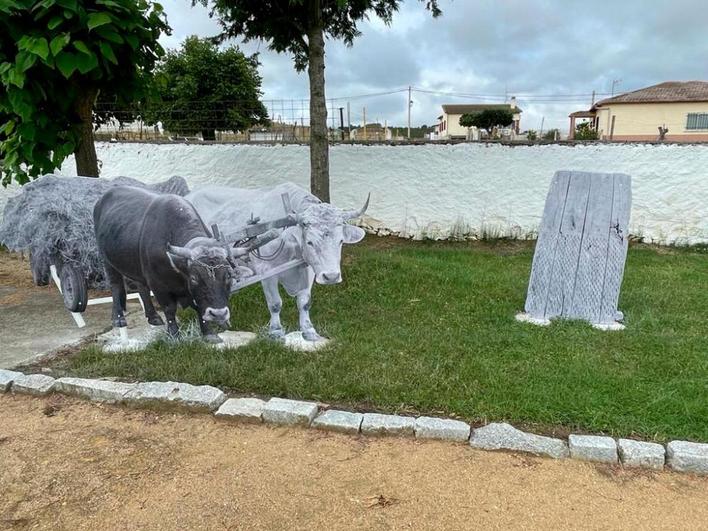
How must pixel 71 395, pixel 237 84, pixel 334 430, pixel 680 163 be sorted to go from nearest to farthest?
pixel 334 430, pixel 71 395, pixel 680 163, pixel 237 84

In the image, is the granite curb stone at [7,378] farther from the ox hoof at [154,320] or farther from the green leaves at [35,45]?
the green leaves at [35,45]

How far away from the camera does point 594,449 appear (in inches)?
112

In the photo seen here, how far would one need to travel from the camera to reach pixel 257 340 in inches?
173

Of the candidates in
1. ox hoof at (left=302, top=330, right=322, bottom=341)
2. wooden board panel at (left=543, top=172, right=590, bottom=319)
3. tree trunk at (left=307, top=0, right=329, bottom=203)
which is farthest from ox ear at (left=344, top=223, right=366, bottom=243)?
tree trunk at (left=307, top=0, right=329, bottom=203)

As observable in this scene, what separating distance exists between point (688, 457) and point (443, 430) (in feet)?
4.26

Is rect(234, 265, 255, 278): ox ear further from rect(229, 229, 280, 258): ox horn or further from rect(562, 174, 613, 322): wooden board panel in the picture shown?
rect(562, 174, 613, 322): wooden board panel

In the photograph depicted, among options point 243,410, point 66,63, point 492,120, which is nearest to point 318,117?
point 66,63

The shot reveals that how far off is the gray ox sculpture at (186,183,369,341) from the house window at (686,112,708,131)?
1150 inches

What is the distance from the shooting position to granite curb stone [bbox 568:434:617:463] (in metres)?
2.82

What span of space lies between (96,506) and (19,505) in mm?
382

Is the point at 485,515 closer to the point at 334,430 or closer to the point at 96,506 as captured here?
the point at 334,430

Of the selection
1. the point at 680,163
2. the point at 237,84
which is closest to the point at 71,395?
the point at 680,163

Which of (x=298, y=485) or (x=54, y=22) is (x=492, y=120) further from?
(x=298, y=485)

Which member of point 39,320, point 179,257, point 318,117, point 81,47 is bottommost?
point 39,320
